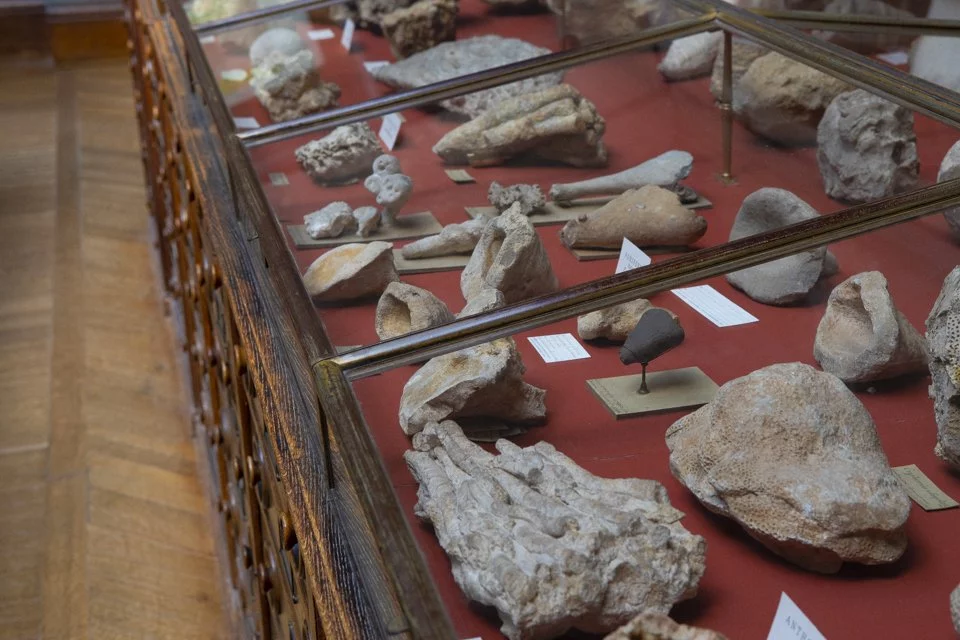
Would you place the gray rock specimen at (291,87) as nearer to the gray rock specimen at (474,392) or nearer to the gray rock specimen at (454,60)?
the gray rock specimen at (454,60)

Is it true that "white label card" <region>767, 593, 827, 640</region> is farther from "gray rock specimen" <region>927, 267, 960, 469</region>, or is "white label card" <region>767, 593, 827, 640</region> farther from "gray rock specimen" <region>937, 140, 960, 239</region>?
"gray rock specimen" <region>937, 140, 960, 239</region>

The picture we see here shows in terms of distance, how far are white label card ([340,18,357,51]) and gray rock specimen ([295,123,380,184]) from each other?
4.21 ft

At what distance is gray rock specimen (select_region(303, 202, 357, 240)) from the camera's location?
1902mm

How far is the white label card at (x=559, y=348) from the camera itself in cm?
134

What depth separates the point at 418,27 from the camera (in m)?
3.66

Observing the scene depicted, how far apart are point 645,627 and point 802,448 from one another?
394 mm

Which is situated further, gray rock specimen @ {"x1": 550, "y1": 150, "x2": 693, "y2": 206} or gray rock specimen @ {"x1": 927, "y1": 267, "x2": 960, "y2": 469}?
gray rock specimen @ {"x1": 550, "y1": 150, "x2": 693, "y2": 206}

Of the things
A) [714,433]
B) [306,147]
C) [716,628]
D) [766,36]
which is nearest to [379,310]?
[714,433]

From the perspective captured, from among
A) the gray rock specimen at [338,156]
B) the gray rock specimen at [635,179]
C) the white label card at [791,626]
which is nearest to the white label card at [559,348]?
the white label card at [791,626]

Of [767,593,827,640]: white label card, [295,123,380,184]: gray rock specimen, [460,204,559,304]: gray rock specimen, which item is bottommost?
[767,593,827,640]: white label card

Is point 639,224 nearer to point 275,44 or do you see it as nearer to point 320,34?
point 275,44

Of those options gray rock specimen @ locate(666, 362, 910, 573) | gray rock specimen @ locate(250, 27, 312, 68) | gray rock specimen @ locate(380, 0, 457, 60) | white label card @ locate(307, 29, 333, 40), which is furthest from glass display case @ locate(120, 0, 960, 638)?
gray rock specimen @ locate(380, 0, 457, 60)

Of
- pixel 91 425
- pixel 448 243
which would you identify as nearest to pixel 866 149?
pixel 448 243

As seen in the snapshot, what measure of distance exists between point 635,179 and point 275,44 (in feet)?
5.16
